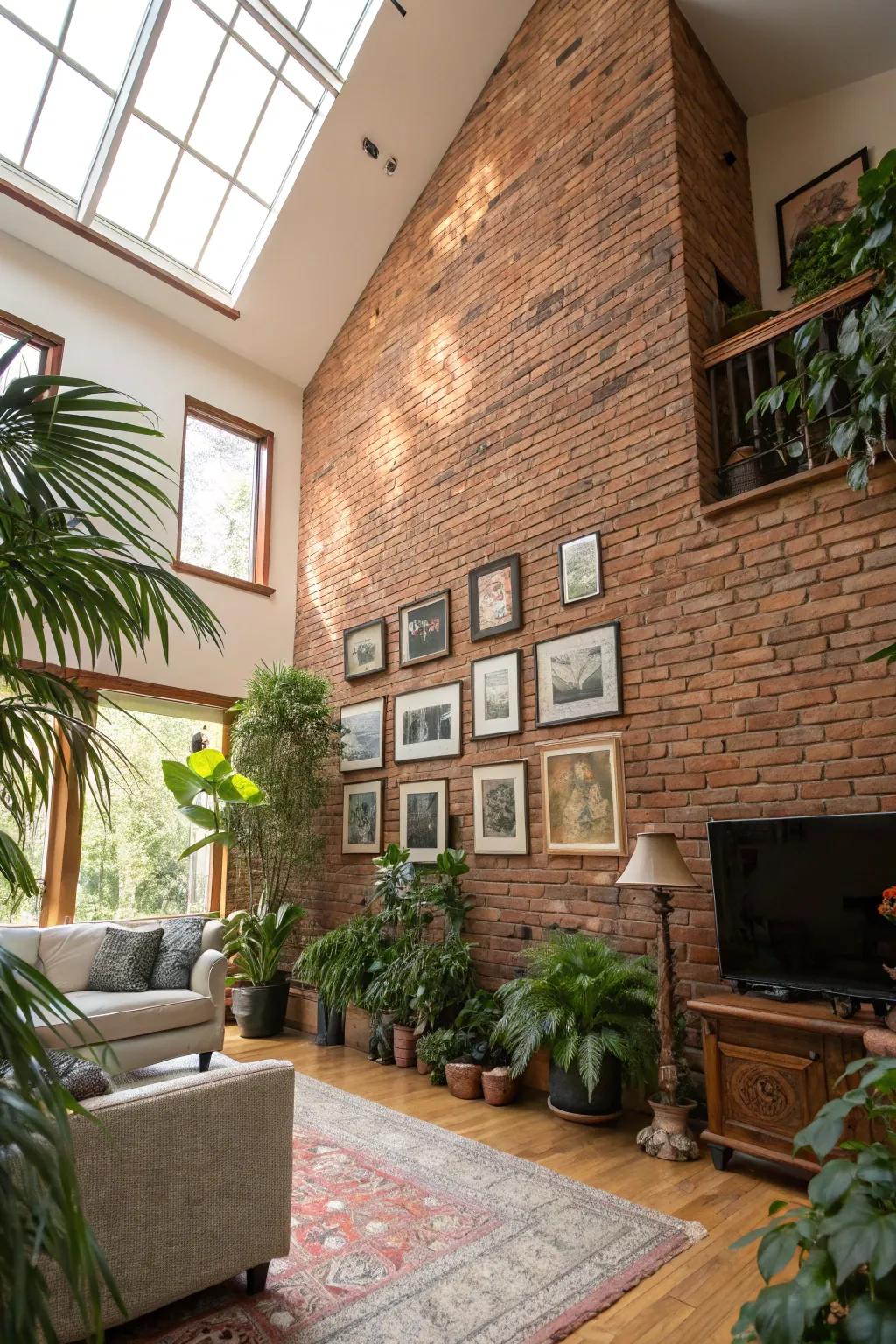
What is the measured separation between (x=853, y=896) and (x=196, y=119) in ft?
20.8

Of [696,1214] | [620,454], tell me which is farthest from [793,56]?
[696,1214]

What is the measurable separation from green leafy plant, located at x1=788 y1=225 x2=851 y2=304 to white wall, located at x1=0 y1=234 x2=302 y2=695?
4.38 m

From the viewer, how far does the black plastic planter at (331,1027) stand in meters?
5.10

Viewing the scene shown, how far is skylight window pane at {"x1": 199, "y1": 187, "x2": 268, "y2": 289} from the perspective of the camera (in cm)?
617

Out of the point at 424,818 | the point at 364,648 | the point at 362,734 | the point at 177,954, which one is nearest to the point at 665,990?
the point at 424,818

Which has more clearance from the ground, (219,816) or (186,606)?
(186,606)

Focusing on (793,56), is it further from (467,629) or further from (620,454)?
(467,629)

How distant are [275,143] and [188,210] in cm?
81

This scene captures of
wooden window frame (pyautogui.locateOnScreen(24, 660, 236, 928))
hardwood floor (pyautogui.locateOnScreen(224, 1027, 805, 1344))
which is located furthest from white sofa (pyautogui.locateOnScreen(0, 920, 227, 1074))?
hardwood floor (pyautogui.locateOnScreen(224, 1027, 805, 1344))

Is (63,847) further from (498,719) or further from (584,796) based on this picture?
(584,796)

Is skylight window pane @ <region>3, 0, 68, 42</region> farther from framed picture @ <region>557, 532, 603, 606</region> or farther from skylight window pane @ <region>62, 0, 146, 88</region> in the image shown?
framed picture @ <region>557, 532, 603, 606</region>

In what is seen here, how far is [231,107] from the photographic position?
224 inches

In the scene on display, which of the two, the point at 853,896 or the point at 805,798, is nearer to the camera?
the point at 853,896

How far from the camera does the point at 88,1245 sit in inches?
33.1
